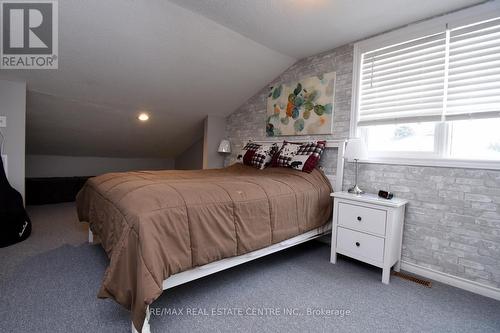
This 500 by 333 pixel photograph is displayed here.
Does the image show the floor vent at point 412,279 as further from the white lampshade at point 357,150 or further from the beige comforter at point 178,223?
the white lampshade at point 357,150

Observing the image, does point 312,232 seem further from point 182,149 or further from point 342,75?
point 182,149

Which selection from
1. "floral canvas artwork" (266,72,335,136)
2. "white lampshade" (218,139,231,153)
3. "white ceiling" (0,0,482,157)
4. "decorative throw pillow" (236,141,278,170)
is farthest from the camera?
"white lampshade" (218,139,231,153)

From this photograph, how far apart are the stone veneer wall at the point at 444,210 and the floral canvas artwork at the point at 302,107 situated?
163 millimetres

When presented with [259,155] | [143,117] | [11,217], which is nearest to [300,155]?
[259,155]

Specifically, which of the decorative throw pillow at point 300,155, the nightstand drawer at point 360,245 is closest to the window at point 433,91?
the decorative throw pillow at point 300,155

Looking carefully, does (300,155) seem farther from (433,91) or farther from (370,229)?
(433,91)

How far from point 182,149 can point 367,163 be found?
388 centimetres

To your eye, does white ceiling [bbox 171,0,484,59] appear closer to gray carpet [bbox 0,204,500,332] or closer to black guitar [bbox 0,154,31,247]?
gray carpet [bbox 0,204,500,332]

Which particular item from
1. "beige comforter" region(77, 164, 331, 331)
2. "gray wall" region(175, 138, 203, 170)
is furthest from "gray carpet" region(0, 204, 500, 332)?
"gray wall" region(175, 138, 203, 170)

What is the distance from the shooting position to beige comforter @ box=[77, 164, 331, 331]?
127 cm

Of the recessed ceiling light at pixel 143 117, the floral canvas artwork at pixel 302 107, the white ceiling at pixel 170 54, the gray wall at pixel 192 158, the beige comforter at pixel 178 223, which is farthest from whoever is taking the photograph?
the gray wall at pixel 192 158

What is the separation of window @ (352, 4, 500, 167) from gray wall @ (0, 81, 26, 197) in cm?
361

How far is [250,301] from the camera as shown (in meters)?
1.67

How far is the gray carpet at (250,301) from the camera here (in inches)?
56.3
